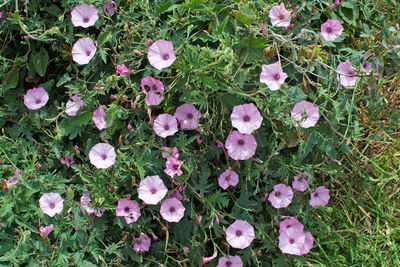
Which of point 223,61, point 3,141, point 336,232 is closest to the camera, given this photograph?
point 223,61

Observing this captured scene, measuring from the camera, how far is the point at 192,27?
2051mm

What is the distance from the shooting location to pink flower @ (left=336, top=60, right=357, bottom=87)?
2.18 metres

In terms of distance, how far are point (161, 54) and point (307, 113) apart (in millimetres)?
655

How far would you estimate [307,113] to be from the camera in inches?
81.3

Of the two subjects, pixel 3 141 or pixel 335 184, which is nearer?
pixel 3 141

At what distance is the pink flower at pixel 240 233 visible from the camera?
6.74 ft

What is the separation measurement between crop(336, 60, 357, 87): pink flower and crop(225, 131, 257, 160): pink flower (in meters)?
0.52

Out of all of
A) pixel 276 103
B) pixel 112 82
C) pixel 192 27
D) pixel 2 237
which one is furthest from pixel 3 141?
pixel 276 103

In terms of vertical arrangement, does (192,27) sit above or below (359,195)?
above

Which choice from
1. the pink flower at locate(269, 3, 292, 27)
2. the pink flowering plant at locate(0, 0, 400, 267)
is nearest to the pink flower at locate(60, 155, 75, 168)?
the pink flowering plant at locate(0, 0, 400, 267)

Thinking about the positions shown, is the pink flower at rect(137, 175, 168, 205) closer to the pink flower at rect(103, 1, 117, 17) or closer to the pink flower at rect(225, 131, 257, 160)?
the pink flower at rect(225, 131, 257, 160)

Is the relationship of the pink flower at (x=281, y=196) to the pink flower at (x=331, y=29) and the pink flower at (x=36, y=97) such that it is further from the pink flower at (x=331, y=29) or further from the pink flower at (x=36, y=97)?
the pink flower at (x=36, y=97)

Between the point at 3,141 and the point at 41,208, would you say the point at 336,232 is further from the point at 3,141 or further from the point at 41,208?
the point at 3,141

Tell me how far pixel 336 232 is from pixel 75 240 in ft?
3.87
